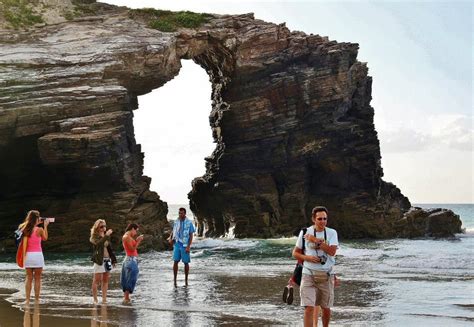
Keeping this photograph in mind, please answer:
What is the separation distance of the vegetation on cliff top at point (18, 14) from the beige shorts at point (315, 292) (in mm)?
35926

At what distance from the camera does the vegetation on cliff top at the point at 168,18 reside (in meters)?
44.6

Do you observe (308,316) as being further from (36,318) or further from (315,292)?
(36,318)

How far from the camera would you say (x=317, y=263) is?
9.50 m

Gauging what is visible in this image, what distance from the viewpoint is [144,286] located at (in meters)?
18.1

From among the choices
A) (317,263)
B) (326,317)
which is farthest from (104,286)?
(317,263)

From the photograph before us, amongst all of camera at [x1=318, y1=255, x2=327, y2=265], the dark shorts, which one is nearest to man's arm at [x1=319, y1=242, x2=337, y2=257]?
camera at [x1=318, y1=255, x2=327, y2=265]

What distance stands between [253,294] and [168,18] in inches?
A: 1278

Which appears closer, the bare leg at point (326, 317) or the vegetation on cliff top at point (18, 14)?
the bare leg at point (326, 317)

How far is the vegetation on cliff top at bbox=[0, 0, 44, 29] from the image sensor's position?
137 feet

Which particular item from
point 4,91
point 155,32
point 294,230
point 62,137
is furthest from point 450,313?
point 294,230

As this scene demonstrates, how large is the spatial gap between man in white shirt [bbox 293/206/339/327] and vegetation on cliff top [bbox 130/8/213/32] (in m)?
36.4

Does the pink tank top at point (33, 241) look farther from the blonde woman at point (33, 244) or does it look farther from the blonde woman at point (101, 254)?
the blonde woman at point (101, 254)

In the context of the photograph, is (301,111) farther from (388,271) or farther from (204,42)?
(388,271)

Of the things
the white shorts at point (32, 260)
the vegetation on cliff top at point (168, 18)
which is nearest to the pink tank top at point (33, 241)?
the white shorts at point (32, 260)
